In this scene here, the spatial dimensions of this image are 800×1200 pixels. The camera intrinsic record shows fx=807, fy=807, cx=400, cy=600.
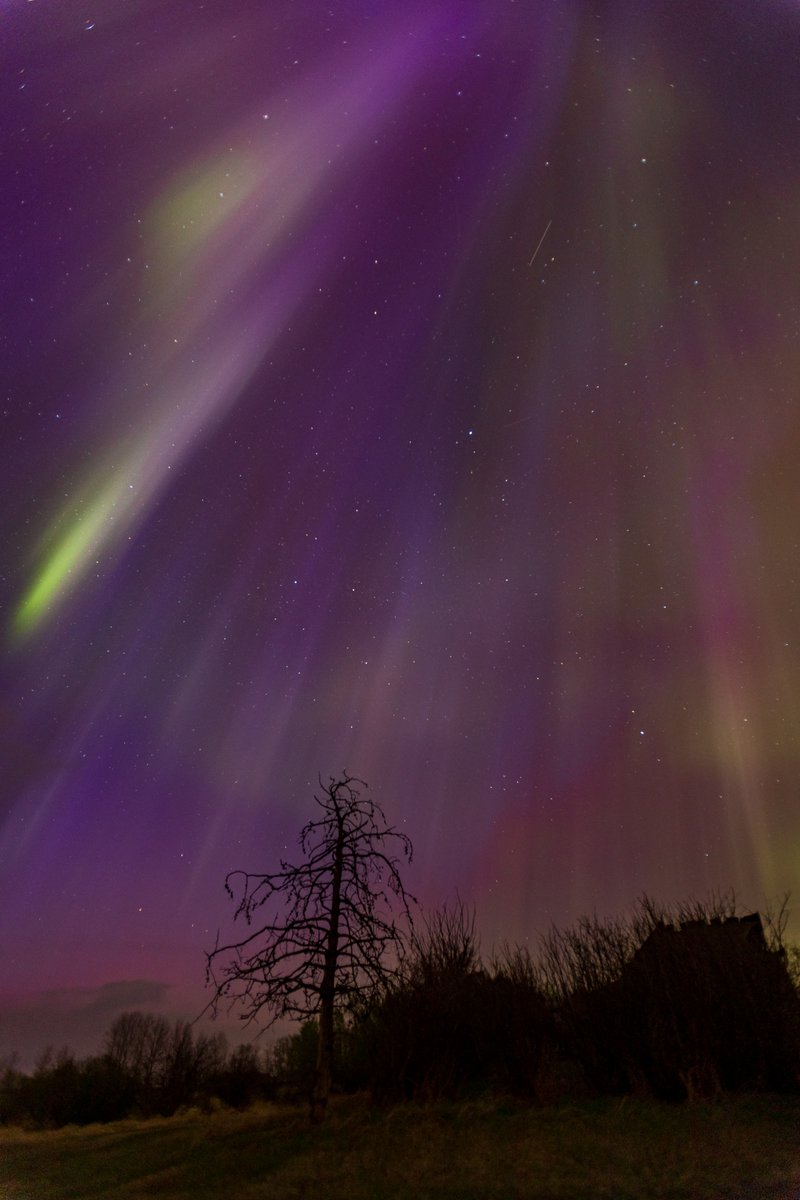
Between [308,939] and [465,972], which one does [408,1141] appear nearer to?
[308,939]

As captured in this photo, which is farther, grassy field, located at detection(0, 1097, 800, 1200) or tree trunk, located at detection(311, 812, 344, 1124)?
tree trunk, located at detection(311, 812, 344, 1124)

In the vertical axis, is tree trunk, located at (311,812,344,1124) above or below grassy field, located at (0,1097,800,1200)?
above

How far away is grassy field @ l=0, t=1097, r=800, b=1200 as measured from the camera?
9.88 metres

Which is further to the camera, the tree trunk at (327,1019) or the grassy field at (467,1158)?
the tree trunk at (327,1019)

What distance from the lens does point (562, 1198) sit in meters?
9.28

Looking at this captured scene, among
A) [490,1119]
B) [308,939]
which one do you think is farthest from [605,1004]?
[308,939]

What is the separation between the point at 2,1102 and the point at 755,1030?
40435mm

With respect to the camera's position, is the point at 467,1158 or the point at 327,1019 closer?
the point at 467,1158

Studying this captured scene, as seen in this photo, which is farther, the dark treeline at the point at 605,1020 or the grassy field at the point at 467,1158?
the dark treeline at the point at 605,1020

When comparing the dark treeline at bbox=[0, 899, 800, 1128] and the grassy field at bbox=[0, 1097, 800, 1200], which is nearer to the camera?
the grassy field at bbox=[0, 1097, 800, 1200]

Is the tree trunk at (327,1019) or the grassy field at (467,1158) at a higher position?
the tree trunk at (327,1019)

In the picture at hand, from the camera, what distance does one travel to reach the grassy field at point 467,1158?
389 inches

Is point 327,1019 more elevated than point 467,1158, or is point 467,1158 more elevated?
point 327,1019

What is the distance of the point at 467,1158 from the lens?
1122 centimetres
